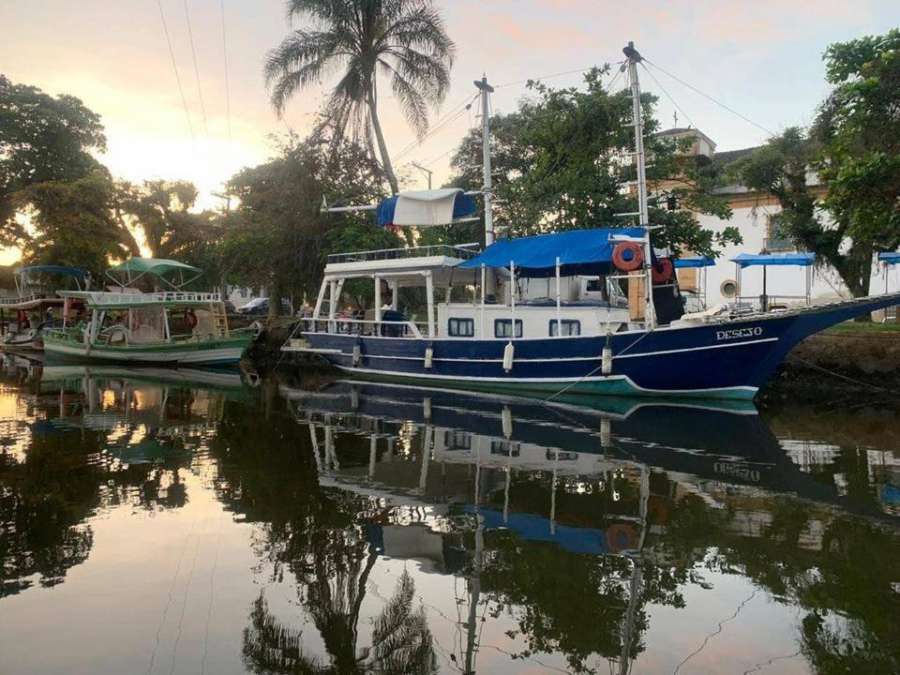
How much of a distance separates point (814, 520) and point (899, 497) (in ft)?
5.83

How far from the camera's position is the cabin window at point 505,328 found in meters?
18.7

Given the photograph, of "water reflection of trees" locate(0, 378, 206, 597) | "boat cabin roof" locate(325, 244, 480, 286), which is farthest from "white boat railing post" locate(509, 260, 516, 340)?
"water reflection of trees" locate(0, 378, 206, 597)

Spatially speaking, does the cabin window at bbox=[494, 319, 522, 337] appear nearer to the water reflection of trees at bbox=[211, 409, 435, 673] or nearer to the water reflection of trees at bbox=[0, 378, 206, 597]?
the water reflection of trees at bbox=[211, 409, 435, 673]

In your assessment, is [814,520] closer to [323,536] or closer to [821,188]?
[323,536]

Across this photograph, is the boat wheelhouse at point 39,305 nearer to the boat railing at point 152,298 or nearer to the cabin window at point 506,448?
the boat railing at point 152,298

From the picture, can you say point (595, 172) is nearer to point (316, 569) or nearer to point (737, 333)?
point (737, 333)

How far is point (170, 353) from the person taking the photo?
2677 cm

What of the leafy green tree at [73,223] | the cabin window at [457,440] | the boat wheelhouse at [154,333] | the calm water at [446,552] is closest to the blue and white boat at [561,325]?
the calm water at [446,552]

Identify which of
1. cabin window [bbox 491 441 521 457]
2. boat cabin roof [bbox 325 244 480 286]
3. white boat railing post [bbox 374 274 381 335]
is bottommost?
cabin window [bbox 491 441 521 457]

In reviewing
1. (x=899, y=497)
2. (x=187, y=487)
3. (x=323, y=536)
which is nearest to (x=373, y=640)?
(x=323, y=536)

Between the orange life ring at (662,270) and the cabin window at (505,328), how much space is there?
397 centimetres

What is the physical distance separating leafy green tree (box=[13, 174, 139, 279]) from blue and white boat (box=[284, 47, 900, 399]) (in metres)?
17.4

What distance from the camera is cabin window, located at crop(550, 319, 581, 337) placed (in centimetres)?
1789

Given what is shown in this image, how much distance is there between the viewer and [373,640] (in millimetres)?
4605
